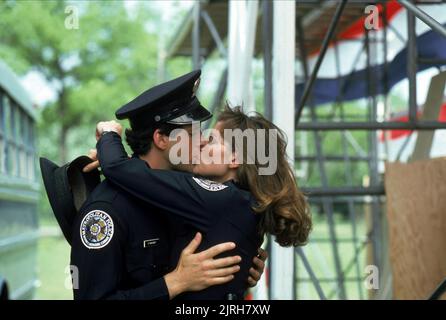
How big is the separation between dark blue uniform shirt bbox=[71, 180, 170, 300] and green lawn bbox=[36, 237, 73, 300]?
32.9 feet

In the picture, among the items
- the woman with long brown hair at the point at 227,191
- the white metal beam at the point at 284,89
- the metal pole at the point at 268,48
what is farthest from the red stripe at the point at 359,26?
the woman with long brown hair at the point at 227,191

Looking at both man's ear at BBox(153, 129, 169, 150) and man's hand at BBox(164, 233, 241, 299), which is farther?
man's ear at BBox(153, 129, 169, 150)

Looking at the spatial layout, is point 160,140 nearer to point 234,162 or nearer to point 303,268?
point 234,162

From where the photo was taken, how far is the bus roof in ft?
22.7

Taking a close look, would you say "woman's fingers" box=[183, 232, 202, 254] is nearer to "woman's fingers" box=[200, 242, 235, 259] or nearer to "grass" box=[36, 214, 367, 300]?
"woman's fingers" box=[200, 242, 235, 259]

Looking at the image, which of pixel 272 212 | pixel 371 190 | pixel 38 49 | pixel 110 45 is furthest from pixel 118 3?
pixel 272 212

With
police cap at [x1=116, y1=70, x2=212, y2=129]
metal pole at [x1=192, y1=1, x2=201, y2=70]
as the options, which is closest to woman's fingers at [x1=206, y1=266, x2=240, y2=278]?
police cap at [x1=116, y1=70, x2=212, y2=129]

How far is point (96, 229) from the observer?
8.47ft

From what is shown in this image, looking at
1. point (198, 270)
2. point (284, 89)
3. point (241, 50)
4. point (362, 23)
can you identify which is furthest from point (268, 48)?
point (362, 23)

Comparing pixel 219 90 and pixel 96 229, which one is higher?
pixel 219 90

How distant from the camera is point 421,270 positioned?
5.16 meters

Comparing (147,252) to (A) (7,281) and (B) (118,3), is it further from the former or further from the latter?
(B) (118,3)

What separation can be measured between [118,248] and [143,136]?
48 cm
